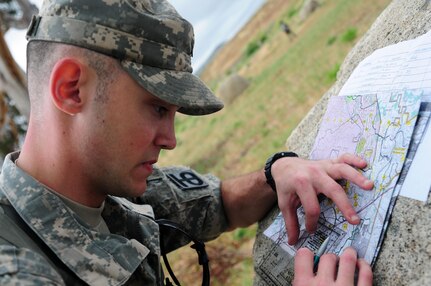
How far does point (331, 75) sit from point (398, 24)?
4.64m

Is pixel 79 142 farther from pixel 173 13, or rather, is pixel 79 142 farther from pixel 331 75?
pixel 331 75

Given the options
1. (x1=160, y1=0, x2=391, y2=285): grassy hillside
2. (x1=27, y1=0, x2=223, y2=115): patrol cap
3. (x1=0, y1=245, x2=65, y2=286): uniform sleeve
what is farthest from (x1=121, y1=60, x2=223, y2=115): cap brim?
(x1=160, y1=0, x2=391, y2=285): grassy hillside

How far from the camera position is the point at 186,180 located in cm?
195

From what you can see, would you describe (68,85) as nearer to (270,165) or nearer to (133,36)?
(133,36)

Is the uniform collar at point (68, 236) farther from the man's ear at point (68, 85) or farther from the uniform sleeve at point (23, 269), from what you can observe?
the man's ear at point (68, 85)

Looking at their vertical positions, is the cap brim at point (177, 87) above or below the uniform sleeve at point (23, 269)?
above

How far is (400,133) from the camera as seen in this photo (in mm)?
1225

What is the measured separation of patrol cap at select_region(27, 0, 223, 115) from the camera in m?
1.26

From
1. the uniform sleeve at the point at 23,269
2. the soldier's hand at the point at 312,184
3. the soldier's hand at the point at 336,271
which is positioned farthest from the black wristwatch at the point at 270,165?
the uniform sleeve at the point at 23,269

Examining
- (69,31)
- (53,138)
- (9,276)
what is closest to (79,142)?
(53,138)

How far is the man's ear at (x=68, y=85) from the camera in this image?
1.25 meters

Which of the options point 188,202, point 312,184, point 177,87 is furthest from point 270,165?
point 177,87

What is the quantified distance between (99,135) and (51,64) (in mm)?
270

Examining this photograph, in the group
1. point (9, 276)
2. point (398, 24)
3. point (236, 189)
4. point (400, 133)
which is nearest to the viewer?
point (9, 276)
